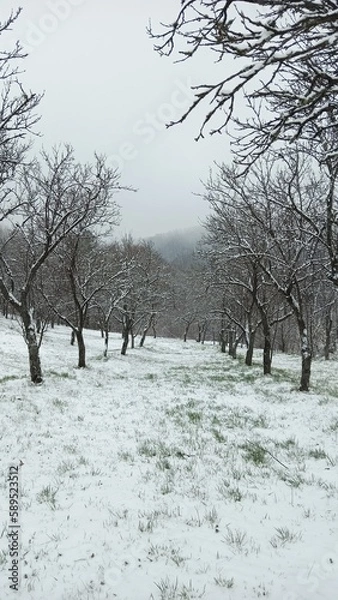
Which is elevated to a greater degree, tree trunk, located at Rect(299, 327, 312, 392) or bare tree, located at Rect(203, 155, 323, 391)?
bare tree, located at Rect(203, 155, 323, 391)

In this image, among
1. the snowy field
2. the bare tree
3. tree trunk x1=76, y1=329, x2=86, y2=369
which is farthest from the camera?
tree trunk x1=76, y1=329, x2=86, y2=369

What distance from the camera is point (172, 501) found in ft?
14.8

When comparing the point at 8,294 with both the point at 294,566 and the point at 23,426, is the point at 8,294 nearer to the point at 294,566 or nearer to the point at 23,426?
the point at 23,426

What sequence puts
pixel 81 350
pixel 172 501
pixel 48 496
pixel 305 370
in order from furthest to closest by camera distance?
1. pixel 81 350
2. pixel 305 370
3. pixel 48 496
4. pixel 172 501

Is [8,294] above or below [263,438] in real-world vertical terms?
above

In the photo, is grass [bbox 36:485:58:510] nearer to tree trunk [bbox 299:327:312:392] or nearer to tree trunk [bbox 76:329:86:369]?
tree trunk [bbox 299:327:312:392]

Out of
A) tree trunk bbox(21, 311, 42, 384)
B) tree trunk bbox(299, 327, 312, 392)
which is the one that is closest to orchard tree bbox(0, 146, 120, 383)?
tree trunk bbox(21, 311, 42, 384)

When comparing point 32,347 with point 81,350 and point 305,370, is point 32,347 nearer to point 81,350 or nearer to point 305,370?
point 81,350

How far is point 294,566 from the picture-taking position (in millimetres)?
3227

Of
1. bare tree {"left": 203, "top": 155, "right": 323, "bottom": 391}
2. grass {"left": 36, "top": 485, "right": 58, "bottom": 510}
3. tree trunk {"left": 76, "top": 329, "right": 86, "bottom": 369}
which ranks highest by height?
bare tree {"left": 203, "top": 155, "right": 323, "bottom": 391}

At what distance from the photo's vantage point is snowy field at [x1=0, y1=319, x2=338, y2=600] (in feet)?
10.2

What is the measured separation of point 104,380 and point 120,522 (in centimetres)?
1083

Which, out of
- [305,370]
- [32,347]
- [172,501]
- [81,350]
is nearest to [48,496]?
[172,501]

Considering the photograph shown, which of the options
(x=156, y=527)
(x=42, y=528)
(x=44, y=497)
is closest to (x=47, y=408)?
(x=44, y=497)
